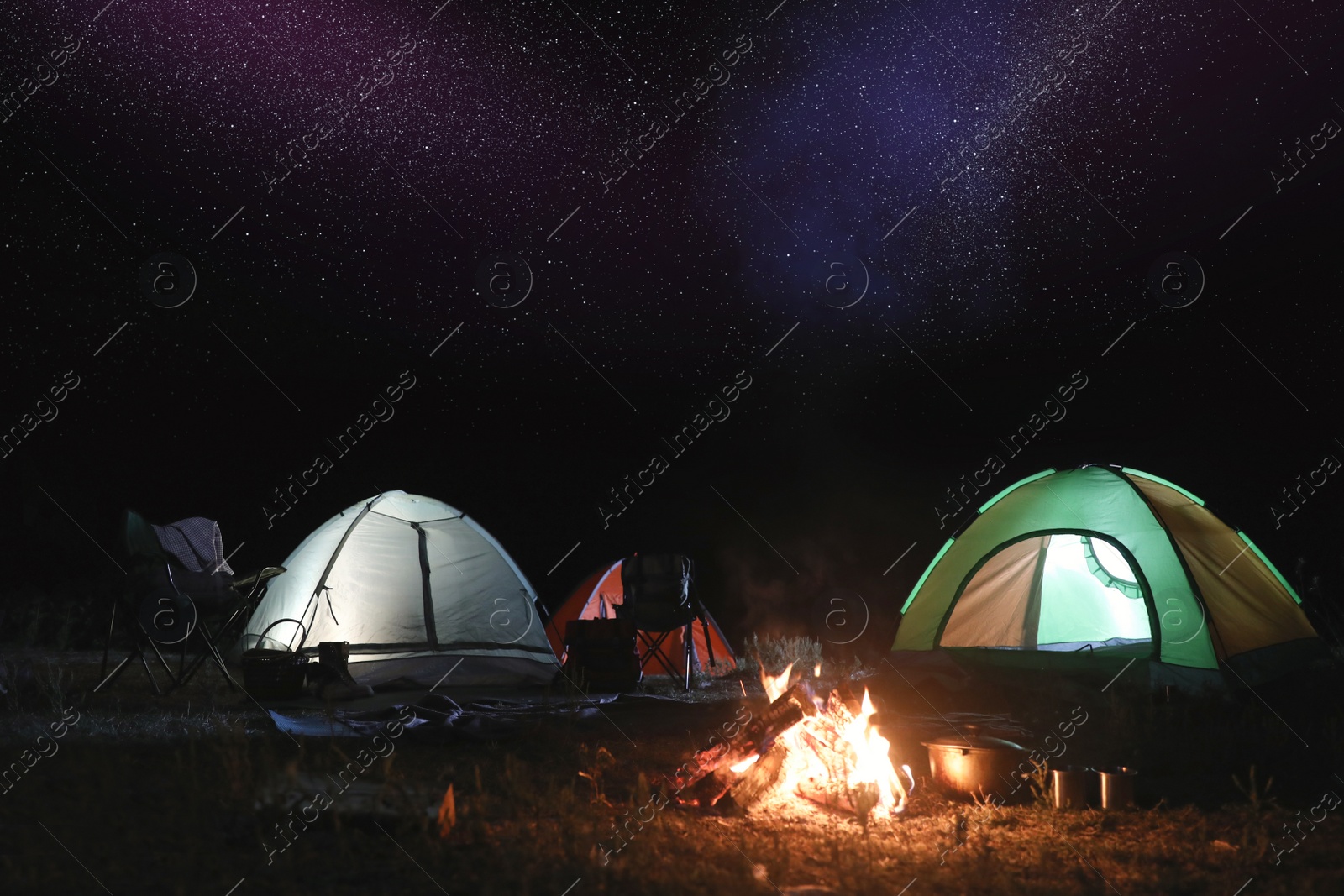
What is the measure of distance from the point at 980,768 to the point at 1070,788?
0.39m

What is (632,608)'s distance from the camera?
28.7 feet

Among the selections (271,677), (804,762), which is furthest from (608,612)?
(804,762)

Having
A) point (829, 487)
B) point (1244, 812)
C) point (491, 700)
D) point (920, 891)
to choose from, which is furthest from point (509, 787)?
point (829, 487)

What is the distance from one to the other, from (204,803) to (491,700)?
301cm

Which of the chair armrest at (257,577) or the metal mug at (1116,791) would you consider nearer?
the metal mug at (1116,791)

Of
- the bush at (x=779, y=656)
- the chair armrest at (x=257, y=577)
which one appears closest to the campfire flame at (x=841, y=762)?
the bush at (x=779, y=656)

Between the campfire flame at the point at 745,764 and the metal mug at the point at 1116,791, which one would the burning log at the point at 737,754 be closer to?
the campfire flame at the point at 745,764

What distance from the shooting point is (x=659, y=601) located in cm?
878

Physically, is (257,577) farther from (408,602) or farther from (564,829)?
(564,829)

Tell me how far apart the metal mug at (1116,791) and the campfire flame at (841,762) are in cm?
84

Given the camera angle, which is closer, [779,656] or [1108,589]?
[1108,589]

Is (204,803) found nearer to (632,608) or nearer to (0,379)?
(632,608)

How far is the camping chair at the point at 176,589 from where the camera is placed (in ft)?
21.6

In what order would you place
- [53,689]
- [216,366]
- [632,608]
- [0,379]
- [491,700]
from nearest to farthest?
[53,689] < [491,700] < [632,608] < [0,379] < [216,366]
